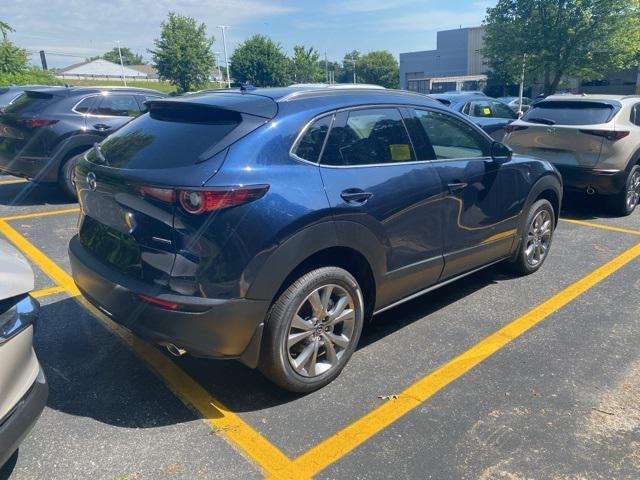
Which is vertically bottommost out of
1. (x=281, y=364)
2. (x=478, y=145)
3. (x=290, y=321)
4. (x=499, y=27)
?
(x=281, y=364)

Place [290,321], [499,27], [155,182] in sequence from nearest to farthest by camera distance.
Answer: [155,182] < [290,321] < [499,27]

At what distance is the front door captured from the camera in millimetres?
3701

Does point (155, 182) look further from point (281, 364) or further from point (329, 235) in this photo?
point (281, 364)

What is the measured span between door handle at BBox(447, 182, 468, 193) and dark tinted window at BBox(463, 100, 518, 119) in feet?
25.5

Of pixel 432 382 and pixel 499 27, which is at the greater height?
pixel 499 27

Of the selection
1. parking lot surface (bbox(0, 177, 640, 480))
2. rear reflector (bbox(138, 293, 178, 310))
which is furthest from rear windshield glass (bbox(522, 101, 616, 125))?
rear reflector (bbox(138, 293, 178, 310))

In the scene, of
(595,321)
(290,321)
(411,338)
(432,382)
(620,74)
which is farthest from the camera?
(620,74)

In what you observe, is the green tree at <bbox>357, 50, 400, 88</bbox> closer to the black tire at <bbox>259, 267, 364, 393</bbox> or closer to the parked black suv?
the parked black suv

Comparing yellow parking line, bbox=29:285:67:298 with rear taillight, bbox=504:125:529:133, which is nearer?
Result: yellow parking line, bbox=29:285:67:298

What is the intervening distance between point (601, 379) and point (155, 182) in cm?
287

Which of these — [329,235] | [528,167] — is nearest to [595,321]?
[528,167]

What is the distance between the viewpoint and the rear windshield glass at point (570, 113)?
6934 millimetres

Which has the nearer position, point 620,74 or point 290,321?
point 290,321

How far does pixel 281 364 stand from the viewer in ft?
9.16
